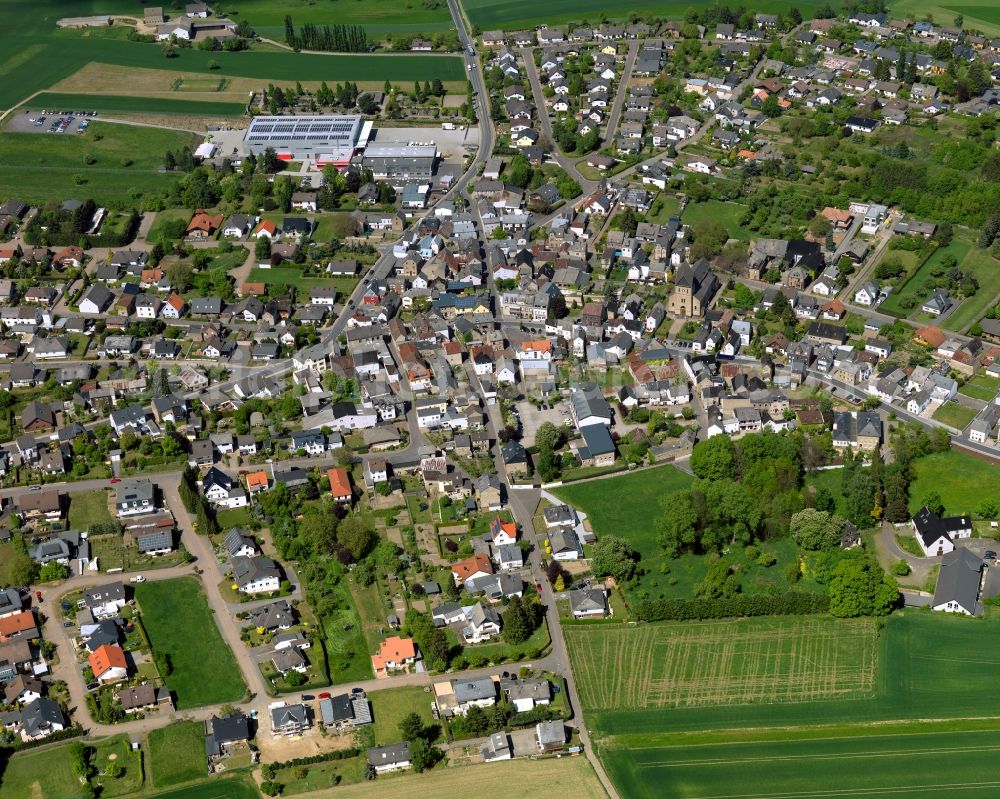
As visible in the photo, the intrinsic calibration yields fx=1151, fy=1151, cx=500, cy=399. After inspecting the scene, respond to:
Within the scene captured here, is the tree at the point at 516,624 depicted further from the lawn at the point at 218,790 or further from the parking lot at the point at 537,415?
the parking lot at the point at 537,415

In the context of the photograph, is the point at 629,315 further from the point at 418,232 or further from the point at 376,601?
the point at 376,601

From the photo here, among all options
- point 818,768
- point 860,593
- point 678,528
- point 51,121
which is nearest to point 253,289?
point 678,528

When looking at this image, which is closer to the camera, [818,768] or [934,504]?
[818,768]

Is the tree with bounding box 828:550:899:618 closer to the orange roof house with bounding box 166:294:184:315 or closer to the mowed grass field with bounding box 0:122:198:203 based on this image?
the orange roof house with bounding box 166:294:184:315

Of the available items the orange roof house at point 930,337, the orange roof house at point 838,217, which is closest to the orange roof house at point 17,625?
the orange roof house at point 930,337

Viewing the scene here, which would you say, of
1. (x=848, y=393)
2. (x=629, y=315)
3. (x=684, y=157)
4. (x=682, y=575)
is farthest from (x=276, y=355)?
A: (x=684, y=157)

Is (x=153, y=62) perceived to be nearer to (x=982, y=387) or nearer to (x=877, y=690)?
(x=982, y=387)
